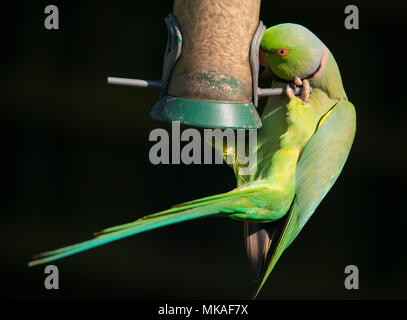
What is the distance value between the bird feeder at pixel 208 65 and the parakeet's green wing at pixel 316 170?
44 centimetres

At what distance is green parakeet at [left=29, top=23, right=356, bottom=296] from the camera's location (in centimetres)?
362

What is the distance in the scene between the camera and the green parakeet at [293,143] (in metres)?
3.62

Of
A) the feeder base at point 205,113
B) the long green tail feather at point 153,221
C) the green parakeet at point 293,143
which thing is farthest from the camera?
the green parakeet at point 293,143

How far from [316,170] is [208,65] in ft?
2.78

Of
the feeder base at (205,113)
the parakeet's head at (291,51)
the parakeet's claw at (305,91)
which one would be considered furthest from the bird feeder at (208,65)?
the parakeet's claw at (305,91)

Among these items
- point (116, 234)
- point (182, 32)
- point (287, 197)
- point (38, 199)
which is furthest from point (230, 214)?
point (38, 199)

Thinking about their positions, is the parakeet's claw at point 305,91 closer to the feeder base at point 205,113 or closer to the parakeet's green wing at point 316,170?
the parakeet's green wing at point 316,170

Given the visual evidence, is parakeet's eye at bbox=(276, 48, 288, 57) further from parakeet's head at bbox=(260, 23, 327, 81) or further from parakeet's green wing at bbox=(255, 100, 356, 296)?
parakeet's green wing at bbox=(255, 100, 356, 296)

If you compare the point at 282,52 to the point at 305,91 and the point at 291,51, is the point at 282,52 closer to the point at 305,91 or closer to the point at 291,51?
the point at 291,51

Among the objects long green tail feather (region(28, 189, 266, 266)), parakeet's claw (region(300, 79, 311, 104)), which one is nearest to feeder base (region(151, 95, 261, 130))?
long green tail feather (region(28, 189, 266, 266))

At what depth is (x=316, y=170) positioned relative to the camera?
12.0 feet

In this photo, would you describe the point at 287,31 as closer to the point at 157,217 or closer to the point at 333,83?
the point at 333,83

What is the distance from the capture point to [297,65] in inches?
144

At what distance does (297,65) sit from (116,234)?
1.48 m
